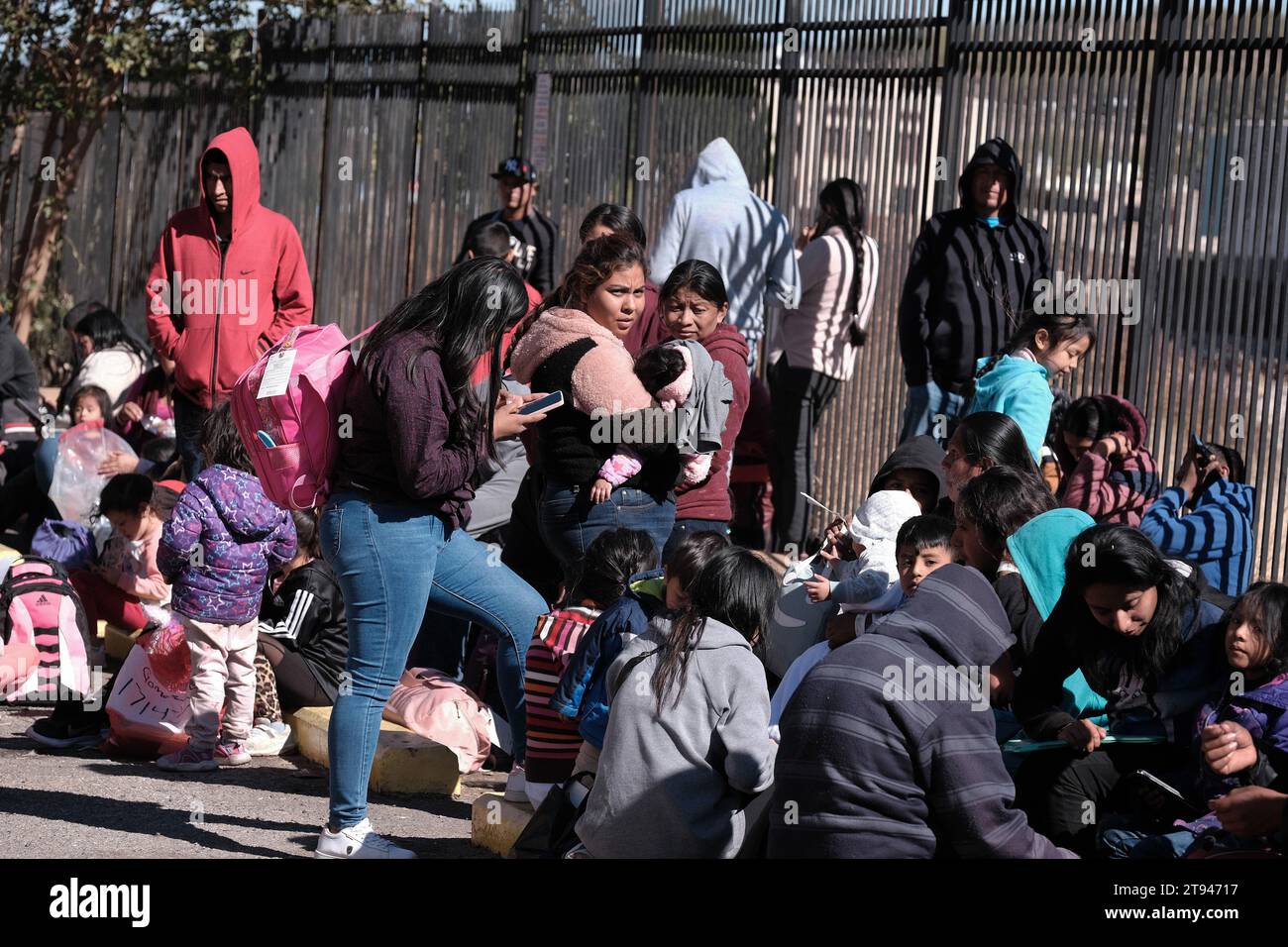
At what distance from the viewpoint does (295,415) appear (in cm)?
493

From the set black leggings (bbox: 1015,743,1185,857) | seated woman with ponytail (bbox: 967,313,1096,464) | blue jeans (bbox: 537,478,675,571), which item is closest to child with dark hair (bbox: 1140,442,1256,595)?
seated woman with ponytail (bbox: 967,313,1096,464)

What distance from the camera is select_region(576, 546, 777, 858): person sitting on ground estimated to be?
14.6ft

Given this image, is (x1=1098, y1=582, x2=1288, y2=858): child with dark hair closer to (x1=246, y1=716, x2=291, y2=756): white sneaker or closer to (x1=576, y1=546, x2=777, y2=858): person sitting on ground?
(x1=576, y1=546, x2=777, y2=858): person sitting on ground

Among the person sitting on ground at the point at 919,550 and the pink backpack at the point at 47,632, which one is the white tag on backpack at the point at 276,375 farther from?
the pink backpack at the point at 47,632

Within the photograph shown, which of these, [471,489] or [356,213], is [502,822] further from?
[356,213]

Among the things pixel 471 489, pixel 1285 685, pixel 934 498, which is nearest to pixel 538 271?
pixel 934 498

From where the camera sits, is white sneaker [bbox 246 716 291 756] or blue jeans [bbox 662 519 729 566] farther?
white sneaker [bbox 246 716 291 756]

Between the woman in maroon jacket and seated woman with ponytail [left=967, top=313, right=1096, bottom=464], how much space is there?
1029 mm

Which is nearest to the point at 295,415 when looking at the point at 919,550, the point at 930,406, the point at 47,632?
the point at 919,550

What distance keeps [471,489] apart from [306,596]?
6.54 ft

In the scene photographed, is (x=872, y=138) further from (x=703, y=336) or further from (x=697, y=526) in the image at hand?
(x=697, y=526)

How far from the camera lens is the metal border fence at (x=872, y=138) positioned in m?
8.41

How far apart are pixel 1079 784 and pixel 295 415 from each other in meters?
2.57
